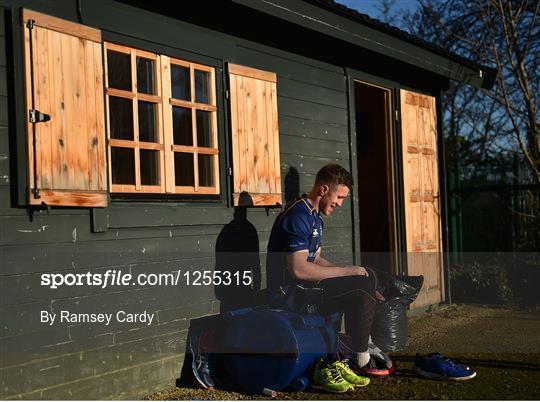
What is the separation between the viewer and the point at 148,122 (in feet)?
16.6

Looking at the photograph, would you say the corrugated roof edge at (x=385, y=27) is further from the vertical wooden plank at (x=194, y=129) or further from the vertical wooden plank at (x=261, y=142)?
the vertical wooden plank at (x=194, y=129)

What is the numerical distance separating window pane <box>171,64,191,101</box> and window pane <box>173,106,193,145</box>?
97mm

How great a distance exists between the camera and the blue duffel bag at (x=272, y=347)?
15.5ft

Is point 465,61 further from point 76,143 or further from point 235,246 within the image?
point 76,143

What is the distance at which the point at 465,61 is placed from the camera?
8656mm

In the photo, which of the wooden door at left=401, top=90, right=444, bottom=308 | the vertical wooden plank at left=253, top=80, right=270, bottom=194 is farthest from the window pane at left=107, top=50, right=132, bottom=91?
the wooden door at left=401, top=90, right=444, bottom=308

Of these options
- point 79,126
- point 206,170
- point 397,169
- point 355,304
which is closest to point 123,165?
point 79,126

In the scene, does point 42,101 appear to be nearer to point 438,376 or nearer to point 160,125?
point 160,125

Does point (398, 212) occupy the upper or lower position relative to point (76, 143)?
lower

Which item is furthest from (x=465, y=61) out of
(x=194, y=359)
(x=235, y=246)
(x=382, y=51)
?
(x=194, y=359)

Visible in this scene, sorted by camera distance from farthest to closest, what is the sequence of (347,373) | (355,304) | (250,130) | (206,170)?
(250,130)
(206,170)
(355,304)
(347,373)

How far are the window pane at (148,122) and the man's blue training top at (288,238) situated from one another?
3.55 feet

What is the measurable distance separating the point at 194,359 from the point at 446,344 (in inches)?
103

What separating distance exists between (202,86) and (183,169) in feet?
2.31
